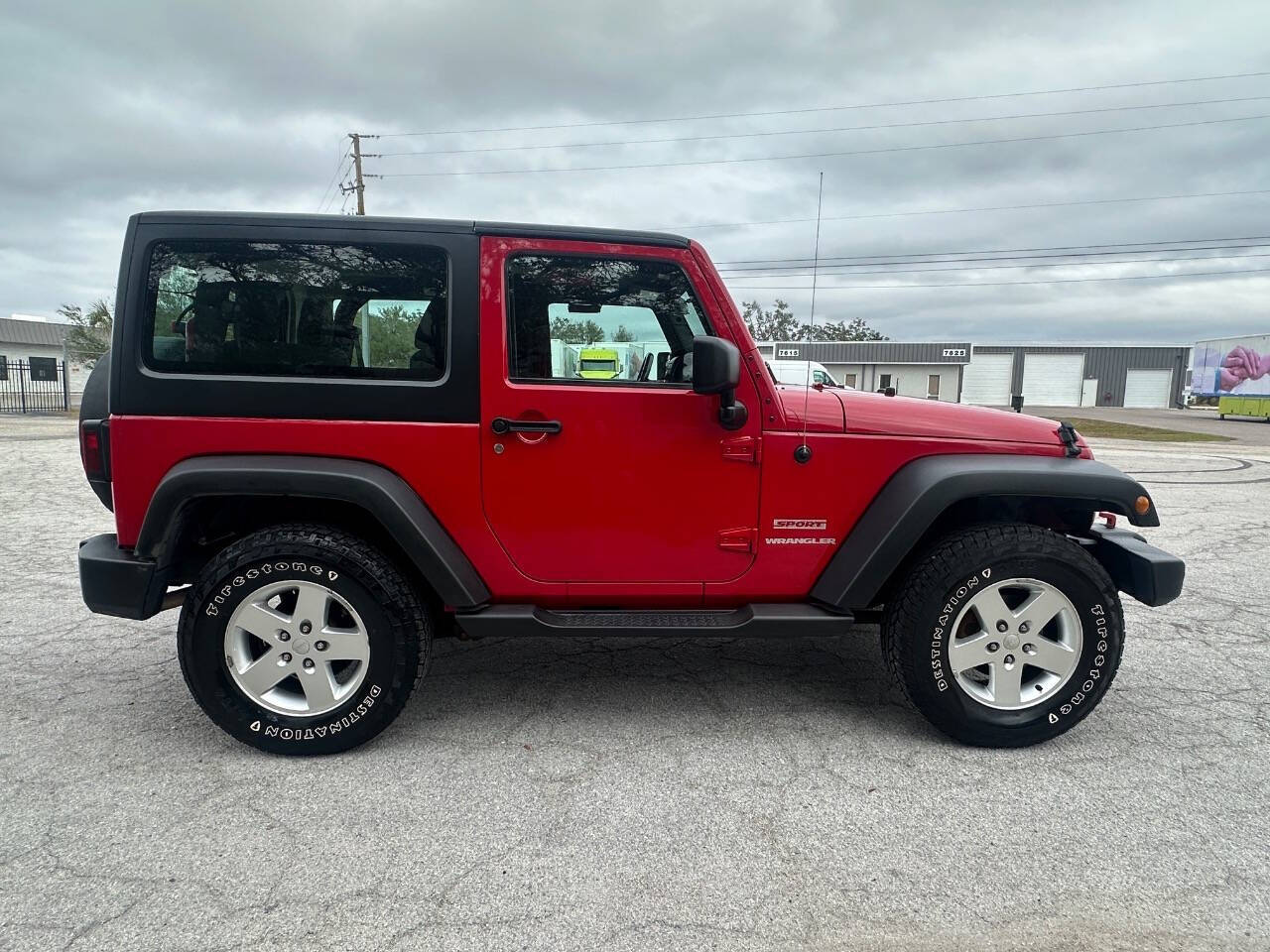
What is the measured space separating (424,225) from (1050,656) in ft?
9.30

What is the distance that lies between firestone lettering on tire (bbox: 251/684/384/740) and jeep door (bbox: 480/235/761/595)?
0.72 metres

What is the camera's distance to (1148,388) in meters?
54.9

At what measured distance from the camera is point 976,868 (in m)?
2.14

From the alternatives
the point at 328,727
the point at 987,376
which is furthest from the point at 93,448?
the point at 987,376

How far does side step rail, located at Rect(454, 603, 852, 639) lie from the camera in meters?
2.74

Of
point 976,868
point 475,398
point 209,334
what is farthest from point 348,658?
point 976,868

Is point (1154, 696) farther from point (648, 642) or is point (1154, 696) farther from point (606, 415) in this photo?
point (606, 415)

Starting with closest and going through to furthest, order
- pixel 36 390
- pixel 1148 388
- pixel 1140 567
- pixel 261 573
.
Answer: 1. pixel 261 573
2. pixel 1140 567
3. pixel 36 390
4. pixel 1148 388

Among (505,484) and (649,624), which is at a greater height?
(505,484)

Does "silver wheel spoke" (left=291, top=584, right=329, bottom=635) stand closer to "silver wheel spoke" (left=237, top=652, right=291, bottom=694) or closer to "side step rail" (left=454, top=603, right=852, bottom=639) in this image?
"silver wheel spoke" (left=237, top=652, right=291, bottom=694)

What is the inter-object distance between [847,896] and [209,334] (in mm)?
2742

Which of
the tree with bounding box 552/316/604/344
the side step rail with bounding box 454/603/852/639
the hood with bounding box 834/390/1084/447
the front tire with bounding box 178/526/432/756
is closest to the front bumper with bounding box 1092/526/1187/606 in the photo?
the hood with bounding box 834/390/1084/447

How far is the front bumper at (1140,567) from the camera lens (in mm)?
2842

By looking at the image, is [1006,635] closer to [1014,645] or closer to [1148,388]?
[1014,645]
